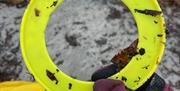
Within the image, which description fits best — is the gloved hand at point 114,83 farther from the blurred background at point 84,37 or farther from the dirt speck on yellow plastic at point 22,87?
the blurred background at point 84,37

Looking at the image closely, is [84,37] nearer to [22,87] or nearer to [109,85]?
[22,87]

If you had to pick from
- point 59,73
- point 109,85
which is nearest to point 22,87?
point 59,73

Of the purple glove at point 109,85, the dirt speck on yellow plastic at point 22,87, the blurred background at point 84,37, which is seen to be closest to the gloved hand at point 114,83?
the purple glove at point 109,85

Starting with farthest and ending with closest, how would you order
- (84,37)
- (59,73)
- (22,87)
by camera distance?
(84,37) < (22,87) < (59,73)

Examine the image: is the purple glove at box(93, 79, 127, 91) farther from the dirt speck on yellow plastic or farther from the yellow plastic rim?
the dirt speck on yellow plastic

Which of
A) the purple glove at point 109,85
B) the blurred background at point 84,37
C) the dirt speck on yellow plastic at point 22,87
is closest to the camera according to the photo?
the purple glove at point 109,85
